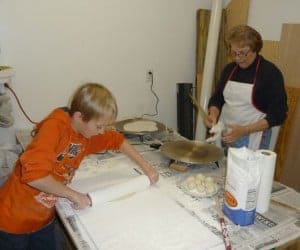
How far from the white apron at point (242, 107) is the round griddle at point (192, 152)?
0.33 meters

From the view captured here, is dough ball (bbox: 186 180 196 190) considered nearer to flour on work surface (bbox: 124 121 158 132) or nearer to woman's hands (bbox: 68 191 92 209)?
woman's hands (bbox: 68 191 92 209)

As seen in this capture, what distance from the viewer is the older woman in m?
1.66

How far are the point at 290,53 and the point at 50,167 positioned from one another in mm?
1856

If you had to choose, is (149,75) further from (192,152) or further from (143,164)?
(143,164)

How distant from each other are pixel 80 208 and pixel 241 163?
0.58m

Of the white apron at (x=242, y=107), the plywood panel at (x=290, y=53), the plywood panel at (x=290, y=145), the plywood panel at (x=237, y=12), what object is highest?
the plywood panel at (x=237, y=12)

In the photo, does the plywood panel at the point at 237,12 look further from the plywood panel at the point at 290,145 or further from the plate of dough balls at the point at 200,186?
the plate of dough balls at the point at 200,186

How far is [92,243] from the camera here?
969 millimetres

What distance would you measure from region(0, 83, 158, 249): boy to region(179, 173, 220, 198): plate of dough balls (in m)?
0.14

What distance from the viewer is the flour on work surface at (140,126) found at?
1.97 m

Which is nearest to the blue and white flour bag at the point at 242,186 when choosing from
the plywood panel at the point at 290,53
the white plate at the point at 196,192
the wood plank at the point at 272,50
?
the white plate at the point at 196,192

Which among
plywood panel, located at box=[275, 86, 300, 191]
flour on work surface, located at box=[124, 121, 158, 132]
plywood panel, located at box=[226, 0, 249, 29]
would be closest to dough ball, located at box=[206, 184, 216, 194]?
flour on work surface, located at box=[124, 121, 158, 132]

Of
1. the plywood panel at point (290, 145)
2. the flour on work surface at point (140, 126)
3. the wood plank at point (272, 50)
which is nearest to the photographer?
the flour on work surface at point (140, 126)

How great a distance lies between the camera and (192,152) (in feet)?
5.11
